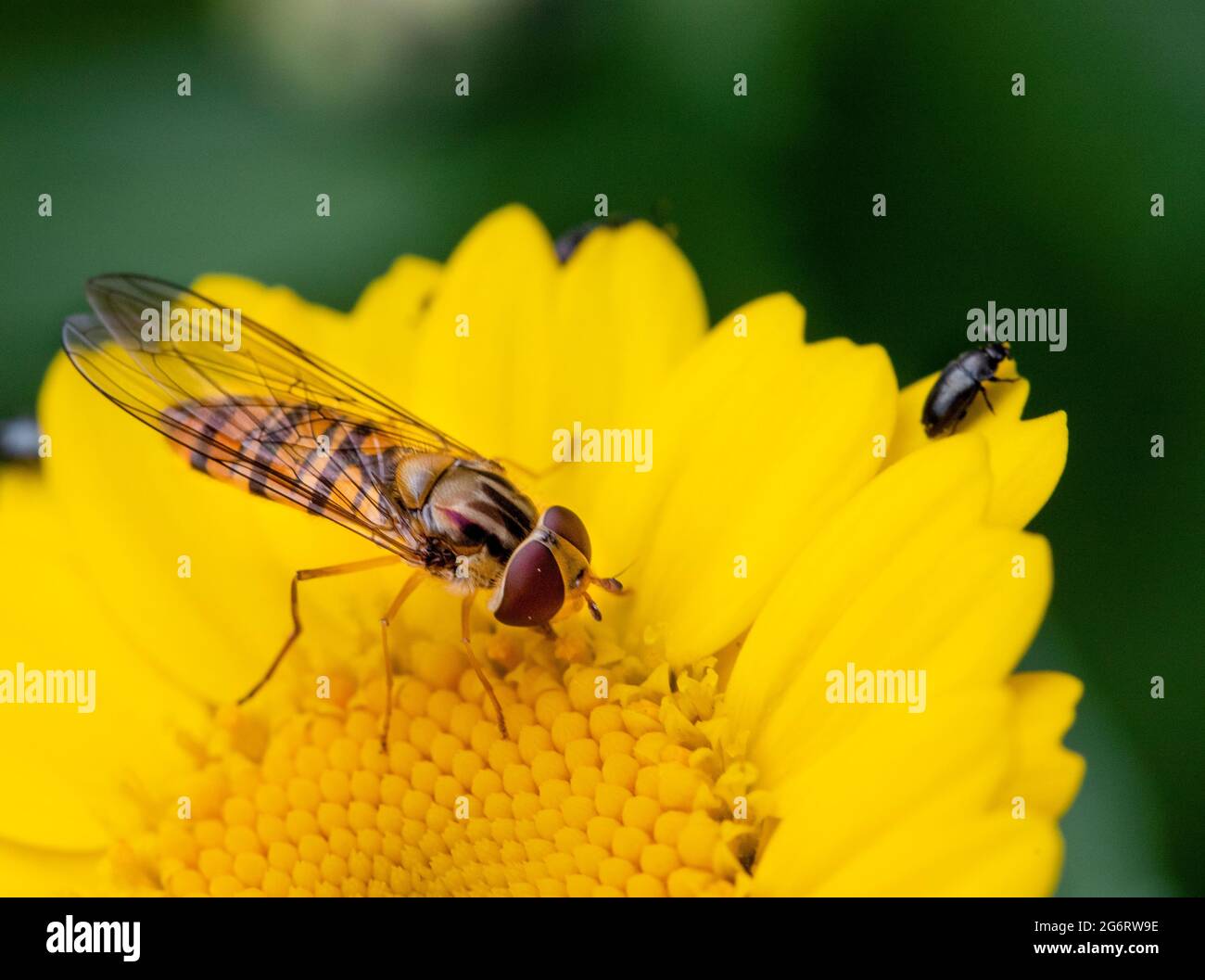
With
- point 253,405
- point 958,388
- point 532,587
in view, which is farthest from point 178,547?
point 958,388

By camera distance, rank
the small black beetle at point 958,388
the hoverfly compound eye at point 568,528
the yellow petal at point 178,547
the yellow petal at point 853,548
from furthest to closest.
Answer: the yellow petal at point 178,547
the hoverfly compound eye at point 568,528
the small black beetle at point 958,388
the yellow petal at point 853,548

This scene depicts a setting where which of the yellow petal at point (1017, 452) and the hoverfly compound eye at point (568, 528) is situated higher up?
the yellow petal at point (1017, 452)

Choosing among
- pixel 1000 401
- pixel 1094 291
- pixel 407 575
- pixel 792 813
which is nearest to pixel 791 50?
pixel 1094 291

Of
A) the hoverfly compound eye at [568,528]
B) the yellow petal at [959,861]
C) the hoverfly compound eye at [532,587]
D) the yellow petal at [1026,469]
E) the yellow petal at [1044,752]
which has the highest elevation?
the yellow petal at [1026,469]

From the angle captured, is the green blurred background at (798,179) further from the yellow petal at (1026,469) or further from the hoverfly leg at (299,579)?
the hoverfly leg at (299,579)

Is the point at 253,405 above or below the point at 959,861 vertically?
above

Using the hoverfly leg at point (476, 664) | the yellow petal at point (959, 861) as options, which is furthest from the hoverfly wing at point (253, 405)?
the yellow petal at point (959, 861)

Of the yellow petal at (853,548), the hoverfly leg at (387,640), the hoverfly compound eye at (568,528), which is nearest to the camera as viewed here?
the yellow petal at (853,548)

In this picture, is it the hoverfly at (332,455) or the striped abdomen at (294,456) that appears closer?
the hoverfly at (332,455)

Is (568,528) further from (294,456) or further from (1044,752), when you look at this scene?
(1044,752)
